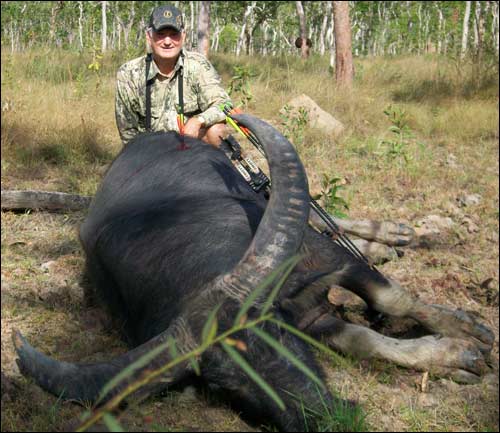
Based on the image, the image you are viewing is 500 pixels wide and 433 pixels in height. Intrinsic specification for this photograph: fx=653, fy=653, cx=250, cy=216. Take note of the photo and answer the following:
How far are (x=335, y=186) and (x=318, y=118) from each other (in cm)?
285

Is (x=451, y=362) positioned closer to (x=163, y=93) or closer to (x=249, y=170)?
(x=249, y=170)

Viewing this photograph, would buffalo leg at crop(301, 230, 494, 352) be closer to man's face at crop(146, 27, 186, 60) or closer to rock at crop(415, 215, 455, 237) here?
rock at crop(415, 215, 455, 237)

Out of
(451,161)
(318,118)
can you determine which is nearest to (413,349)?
(451,161)

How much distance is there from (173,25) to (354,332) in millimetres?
2582

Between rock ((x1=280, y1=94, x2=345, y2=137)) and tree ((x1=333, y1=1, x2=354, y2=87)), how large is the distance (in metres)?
2.10

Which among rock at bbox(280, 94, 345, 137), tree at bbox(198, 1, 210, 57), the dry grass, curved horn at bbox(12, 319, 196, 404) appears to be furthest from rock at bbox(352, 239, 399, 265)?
tree at bbox(198, 1, 210, 57)

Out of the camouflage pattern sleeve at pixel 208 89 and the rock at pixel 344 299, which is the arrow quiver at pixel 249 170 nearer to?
the rock at pixel 344 299

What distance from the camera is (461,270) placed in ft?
13.8

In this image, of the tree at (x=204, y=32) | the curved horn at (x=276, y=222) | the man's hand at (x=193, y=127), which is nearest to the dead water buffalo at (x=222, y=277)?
the curved horn at (x=276, y=222)

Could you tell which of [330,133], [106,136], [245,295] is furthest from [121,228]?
[330,133]

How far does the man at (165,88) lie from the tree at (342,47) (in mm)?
5274

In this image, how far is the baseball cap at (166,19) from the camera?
4.50 m

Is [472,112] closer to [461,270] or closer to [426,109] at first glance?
[426,109]

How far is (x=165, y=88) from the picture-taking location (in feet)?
16.1
